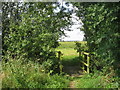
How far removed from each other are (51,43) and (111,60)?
2.13 m

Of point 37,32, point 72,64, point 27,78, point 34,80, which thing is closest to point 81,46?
point 37,32

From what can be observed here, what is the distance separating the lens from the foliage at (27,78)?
195 inches

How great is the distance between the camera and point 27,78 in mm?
5230

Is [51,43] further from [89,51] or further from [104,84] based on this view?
[104,84]

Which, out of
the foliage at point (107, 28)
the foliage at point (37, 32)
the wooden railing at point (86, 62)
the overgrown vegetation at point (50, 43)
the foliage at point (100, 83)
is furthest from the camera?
the wooden railing at point (86, 62)

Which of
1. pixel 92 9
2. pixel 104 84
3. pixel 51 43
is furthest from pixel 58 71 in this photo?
pixel 92 9

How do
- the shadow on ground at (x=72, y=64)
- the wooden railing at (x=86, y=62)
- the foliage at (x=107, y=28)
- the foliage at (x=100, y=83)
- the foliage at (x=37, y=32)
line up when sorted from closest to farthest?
the foliage at (x=107, y=28), the foliage at (x=100, y=83), the foliage at (x=37, y=32), the wooden railing at (x=86, y=62), the shadow on ground at (x=72, y=64)

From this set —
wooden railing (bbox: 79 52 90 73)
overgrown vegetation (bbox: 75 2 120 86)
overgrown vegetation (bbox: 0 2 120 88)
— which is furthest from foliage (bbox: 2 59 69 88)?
overgrown vegetation (bbox: 75 2 120 86)

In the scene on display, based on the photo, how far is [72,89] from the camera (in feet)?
17.0

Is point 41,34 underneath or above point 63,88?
above

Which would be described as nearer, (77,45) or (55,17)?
(55,17)

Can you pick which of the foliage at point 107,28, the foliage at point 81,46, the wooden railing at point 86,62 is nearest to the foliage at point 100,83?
the foliage at point 107,28

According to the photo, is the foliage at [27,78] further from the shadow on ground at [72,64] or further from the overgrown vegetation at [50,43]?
the shadow on ground at [72,64]

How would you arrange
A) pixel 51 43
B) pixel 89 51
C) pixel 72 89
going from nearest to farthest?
pixel 72 89 → pixel 51 43 → pixel 89 51
